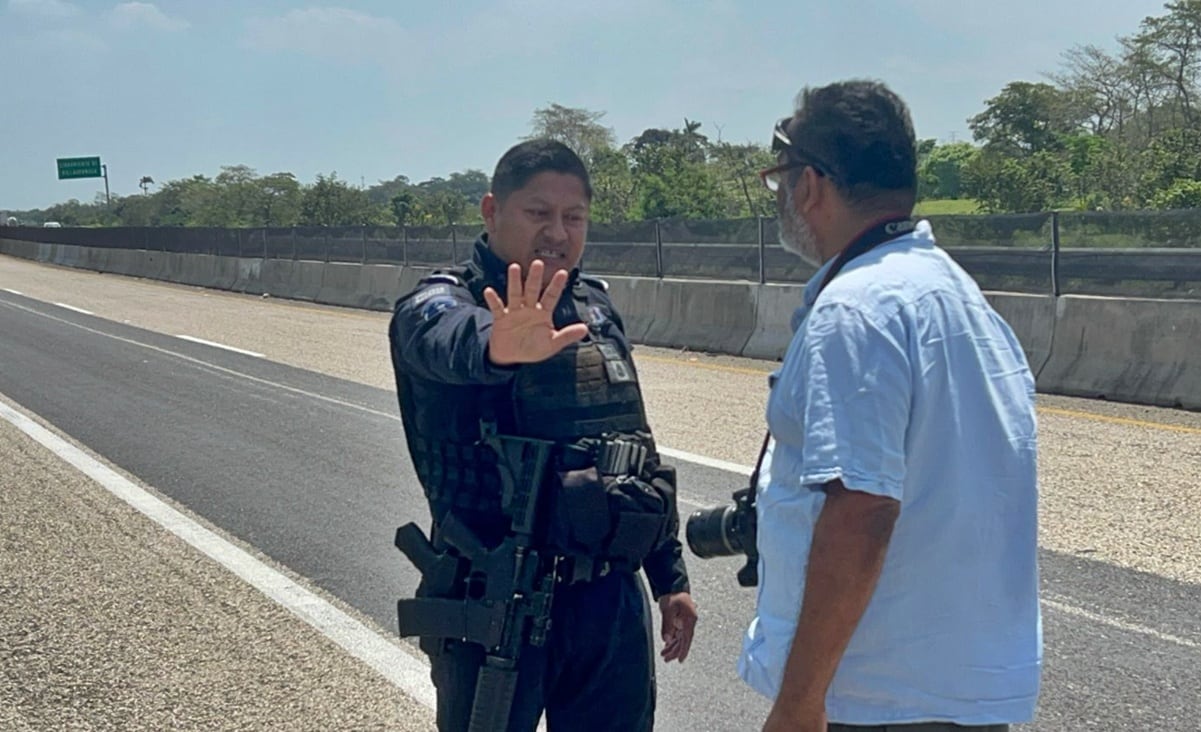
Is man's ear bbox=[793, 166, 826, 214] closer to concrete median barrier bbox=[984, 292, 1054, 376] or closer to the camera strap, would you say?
the camera strap

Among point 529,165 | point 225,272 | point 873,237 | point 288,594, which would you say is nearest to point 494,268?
point 529,165

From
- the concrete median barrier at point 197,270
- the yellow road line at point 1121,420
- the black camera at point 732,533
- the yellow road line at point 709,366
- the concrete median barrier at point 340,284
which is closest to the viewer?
the black camera at point 732,533

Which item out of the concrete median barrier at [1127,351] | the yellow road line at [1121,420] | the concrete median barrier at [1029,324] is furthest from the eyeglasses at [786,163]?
the concrete median barrier at [1127,351]

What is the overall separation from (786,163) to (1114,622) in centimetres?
375

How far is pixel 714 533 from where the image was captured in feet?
8.55

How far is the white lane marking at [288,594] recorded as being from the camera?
4.81 m

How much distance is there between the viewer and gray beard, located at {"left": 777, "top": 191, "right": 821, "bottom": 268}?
2.29 meters

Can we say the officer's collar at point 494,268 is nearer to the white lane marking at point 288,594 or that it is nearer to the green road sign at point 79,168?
the white lane marking at point 288,594

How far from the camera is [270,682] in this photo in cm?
475

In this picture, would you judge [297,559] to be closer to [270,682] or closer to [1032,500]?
[270,682]

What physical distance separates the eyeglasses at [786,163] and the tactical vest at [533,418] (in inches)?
26.0

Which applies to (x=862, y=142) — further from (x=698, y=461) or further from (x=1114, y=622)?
(x=698, y=461)

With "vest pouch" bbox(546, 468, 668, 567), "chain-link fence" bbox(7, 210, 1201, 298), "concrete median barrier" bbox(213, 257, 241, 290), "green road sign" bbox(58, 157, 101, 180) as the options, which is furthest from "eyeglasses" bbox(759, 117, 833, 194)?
"green road sign" bbox(58, 157, 101, 180)

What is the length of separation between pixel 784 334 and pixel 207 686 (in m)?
10.6
